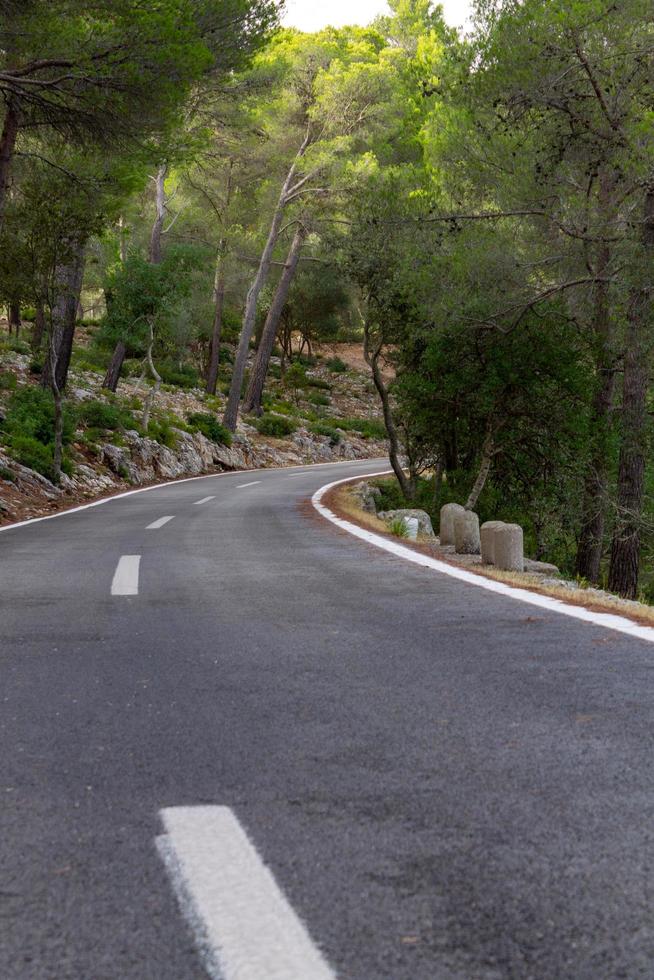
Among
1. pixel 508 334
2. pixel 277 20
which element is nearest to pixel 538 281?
pixel 508 334

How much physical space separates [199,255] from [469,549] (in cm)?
2169

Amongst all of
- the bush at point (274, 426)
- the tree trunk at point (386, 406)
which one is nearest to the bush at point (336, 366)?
the bush at point (274, 426)

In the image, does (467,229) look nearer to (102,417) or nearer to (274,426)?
(102,417)

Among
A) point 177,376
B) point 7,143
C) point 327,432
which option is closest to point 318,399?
point 327,432

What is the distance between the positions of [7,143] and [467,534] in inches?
450

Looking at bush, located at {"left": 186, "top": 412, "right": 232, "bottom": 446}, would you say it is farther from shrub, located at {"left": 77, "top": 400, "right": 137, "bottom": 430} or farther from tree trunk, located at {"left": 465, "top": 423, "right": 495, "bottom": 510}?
tree trunk, located at {"left": 465, "top": 423, "right": 495, "bottom": 510}

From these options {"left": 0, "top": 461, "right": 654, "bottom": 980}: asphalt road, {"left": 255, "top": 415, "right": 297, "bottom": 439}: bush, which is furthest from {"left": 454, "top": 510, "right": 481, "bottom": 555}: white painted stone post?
{"left": 255, "top": 415, "right": 297, "bottom": 439}: bush

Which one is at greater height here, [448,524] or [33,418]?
[33,418]

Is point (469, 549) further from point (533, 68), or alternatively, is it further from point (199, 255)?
point (199, 255)

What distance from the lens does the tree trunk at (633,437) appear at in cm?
1467

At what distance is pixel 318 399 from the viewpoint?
160 feet

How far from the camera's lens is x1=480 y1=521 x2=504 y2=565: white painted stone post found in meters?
9.16

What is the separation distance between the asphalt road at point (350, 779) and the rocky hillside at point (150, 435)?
11843mm

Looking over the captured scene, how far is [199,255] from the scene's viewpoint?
29406mm
